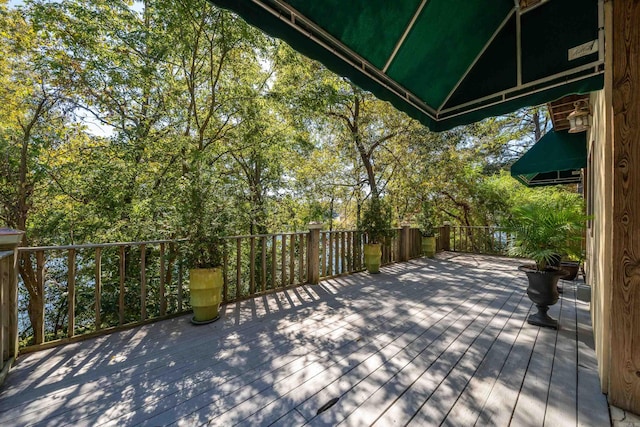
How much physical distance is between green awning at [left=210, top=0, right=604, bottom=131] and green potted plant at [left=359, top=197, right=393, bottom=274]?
116 inches

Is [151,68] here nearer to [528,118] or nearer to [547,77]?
[547,77]

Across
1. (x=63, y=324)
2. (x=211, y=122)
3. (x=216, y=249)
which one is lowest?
(x=63, y=324)

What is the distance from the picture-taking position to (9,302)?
2.07 metres

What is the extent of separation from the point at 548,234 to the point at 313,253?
304 cm

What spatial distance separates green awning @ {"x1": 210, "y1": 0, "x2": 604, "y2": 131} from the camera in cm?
167

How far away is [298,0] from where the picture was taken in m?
1.53

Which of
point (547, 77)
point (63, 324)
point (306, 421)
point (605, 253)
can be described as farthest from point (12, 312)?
point (547, 77)

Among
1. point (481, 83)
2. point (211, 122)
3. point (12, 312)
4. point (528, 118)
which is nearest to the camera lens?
point (12, 312)

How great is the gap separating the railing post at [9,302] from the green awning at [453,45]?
2.40 meters

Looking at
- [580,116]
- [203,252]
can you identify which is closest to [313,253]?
[203,252]

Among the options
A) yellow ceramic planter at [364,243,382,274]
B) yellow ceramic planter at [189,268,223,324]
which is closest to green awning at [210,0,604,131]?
yellow ceramic planter at [189,268,223,324]

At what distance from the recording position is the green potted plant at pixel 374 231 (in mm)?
5395

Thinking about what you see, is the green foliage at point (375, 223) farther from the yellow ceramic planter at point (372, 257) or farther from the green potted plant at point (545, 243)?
the green potted plant at point (545, 243)

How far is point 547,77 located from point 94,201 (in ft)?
21.0
